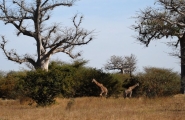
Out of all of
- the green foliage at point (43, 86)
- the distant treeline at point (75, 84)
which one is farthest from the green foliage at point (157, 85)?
the green foliage at point (43, 86)

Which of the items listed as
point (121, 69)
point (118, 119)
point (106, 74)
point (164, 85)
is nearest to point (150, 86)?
point (164, 85)

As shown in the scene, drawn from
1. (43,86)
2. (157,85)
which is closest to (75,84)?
(157,85)

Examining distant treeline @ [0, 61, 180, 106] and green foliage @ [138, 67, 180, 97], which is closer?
distant treeline @ [0, 61, 180, 106]

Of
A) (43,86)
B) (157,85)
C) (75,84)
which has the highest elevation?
(43,86)

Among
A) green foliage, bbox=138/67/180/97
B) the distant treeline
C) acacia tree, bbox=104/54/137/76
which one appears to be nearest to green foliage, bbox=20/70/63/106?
the distant treeline

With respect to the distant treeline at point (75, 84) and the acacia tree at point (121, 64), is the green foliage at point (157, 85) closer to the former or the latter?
the distant treeline at point (75, 84)

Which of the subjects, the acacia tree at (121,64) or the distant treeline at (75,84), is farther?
the acacia tree at (121,64)

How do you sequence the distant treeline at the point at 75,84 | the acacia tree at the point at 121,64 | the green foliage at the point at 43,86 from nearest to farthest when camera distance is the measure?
the green foliage at the point at 43,86
the distant treeline at the point at 75,84
the acacia tree at the point at 121,64

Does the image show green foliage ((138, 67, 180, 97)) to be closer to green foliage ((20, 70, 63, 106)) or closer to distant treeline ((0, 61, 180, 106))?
distant treeline ((0, 61, 180, 106))

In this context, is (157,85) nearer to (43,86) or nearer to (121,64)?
(43,86)

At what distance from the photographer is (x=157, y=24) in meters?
25.6

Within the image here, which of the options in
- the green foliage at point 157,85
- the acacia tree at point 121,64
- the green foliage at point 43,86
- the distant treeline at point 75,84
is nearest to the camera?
the green foliage at point 43,86

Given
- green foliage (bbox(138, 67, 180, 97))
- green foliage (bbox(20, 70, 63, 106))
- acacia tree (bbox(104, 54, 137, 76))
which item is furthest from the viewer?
acacia tree (bbox(104, 54, 137, 76))

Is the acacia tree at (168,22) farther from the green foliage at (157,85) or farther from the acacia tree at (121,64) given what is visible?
the acacia tree at (121,64)
